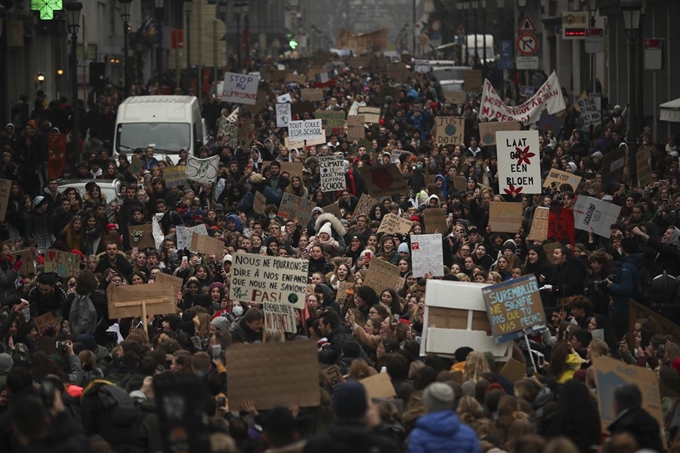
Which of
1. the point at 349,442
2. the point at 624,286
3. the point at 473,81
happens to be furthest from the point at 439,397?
the point at 473,81

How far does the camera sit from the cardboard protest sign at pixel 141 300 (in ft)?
45.3

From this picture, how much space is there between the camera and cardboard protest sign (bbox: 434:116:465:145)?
28.7m

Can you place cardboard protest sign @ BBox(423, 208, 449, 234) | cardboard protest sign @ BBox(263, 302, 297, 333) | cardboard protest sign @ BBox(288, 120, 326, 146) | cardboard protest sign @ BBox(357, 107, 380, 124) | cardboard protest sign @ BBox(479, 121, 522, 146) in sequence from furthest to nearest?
cardboard protest sign @ BBox(357, 107, 380, 124)
cardboard protest sign @ BBox(288, 120, 326, 146)
cardboard protest sign @ BBox(479, 121, 522, 146)
cardboard protest sign @ BBox(423, 208, 449, 234)
cardboard protest sign @ BBox(263, 302, 297, 333)

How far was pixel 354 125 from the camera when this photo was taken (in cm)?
3081

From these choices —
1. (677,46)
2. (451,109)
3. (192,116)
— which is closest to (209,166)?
(192,116)

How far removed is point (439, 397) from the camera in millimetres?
8055

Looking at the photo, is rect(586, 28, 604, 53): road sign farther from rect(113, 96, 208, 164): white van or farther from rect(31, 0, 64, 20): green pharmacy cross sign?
rect(31, 0, 64, 20): green pharmacy cross sign

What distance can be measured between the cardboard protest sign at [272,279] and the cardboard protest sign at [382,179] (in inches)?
359

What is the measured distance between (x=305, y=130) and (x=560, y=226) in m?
11.3

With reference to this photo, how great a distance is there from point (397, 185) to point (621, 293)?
8761 mm

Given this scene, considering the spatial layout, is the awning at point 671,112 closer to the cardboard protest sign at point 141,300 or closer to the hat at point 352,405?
the cardboard protest sign at point 141,300

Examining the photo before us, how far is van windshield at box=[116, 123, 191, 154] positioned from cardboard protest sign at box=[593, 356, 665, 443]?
64.0ft

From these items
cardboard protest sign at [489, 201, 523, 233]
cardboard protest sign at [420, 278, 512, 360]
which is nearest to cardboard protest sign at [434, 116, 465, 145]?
cardboard protest sign at [489, 201, 523, 233]

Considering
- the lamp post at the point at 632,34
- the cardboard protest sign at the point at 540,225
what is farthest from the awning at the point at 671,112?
the cardboard protest sign at the point at 540,225
